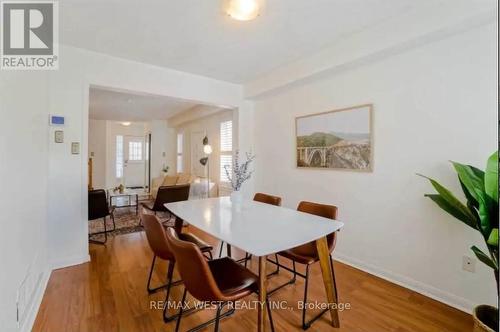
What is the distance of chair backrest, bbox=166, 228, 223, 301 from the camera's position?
126 centimetres

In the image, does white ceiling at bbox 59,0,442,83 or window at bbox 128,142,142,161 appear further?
window at bbox 128,142,142,161

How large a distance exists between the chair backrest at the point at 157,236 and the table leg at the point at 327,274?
113 cm

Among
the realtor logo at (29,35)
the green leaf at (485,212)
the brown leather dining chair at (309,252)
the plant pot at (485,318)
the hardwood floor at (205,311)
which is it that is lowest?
the hardwood floor at (205,311)

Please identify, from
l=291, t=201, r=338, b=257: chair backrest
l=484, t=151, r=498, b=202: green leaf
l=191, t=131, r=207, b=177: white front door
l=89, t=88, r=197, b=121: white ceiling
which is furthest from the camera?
l=191, t=131, r=207, b=177: white front door

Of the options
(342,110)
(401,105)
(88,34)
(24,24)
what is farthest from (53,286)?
(401,105)

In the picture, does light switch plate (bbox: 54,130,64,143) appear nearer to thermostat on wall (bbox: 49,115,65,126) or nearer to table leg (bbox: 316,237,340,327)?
thermostat on wall (bbox: 49,115,65,126)

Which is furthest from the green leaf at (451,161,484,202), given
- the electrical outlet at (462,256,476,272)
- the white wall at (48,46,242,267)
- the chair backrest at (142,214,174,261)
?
the white wall at (48,46,242,267)

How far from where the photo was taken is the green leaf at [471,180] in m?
1.59

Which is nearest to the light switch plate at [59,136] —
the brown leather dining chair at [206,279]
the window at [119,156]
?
the brown leather dining chair at [206,279]

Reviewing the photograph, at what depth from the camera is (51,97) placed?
2660mm

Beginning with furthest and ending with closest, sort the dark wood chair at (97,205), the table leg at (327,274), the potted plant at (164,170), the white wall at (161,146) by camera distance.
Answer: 1. the white wall at (161,146)
2. the potted plant at (164,170)
3. the dark wood chair at (97,205)
4. the table leg at (327,274)

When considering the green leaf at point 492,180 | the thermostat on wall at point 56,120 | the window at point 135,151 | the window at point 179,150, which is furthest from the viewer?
the window at point 135,151

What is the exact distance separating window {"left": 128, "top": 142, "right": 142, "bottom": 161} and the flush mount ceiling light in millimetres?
8414

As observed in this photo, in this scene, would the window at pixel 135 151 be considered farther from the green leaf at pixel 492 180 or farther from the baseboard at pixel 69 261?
the green leaf at pixel 492 180
